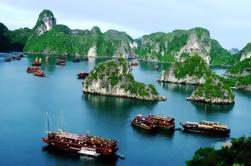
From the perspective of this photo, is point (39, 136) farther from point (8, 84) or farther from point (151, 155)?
point (8, 84)

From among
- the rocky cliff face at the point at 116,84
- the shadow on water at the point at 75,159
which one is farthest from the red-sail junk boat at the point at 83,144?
the rocky cliff face at the point at 116,84

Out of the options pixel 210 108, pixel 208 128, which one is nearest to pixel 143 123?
pixel 208 128

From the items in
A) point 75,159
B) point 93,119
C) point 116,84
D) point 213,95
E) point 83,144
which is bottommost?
point 75,159

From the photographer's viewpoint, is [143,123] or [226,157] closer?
[226,157]

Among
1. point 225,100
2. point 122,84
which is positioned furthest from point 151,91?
point 225,100

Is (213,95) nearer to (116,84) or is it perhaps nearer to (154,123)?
(116,84)

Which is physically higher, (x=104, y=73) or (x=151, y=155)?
(x=104, y=73)

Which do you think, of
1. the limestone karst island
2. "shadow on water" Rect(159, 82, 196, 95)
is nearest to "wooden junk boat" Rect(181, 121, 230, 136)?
the limestone karst island
